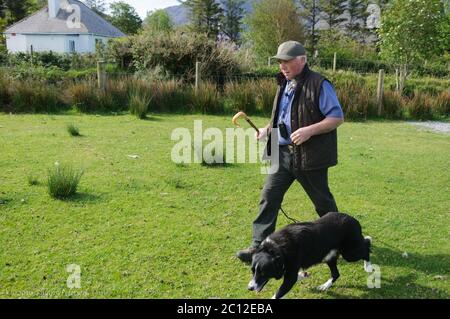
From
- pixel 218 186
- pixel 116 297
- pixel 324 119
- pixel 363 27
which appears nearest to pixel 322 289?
pixel 324 119

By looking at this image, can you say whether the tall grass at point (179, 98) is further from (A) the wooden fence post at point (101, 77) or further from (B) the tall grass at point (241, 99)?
(A) the wooden fence post at point (101, 77)

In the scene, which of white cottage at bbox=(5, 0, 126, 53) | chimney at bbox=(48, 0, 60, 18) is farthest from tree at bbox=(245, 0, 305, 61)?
chimney at bbox=(48, 0, 60, 18)

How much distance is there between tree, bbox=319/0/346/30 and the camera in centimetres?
5297

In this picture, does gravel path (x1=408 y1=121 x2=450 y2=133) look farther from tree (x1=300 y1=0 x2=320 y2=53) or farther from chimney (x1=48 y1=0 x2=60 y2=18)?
tree (x1=300 y1=0 x2=320 y2=53)

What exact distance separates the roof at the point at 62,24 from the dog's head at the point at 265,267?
4441cm

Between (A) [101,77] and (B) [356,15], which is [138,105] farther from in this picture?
(B) [356,15]

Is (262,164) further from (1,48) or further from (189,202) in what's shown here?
(1,48)

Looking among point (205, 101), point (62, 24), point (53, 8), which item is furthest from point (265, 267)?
point (53, 8)

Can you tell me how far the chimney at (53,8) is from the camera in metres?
42.7

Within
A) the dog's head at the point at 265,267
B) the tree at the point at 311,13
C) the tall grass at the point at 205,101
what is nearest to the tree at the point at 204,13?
the tree at the point at 311,13

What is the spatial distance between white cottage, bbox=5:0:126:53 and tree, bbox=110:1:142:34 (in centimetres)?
1120

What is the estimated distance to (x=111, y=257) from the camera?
4301mm

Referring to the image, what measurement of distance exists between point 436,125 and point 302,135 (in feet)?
40.5
